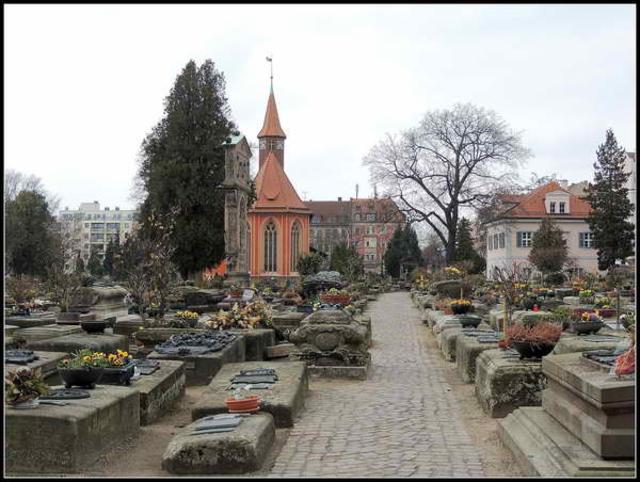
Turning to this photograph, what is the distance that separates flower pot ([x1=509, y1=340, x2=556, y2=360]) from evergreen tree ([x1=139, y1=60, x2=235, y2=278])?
120 ft

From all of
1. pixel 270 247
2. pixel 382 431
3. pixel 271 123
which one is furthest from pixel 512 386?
pixel 271 123

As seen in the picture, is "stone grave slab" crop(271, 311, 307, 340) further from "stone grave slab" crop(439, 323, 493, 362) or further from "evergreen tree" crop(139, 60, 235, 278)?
"evergreen tree" crop(139, 60, 235, 278)

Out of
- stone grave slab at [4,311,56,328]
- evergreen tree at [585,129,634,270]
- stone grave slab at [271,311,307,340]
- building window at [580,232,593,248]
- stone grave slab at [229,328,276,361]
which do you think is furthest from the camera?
building window at [580,232,593,248]

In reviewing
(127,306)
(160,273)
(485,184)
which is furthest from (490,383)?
(485,184)

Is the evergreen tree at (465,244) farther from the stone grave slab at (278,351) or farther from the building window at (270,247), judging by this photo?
the stone grave slab at (278,351)

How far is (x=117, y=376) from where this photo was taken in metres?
9.16

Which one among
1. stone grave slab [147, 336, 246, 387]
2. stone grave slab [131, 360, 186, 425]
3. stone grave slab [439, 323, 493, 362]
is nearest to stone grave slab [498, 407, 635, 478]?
stone grave slab [131, 360, 186, 425]

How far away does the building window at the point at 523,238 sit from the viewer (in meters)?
67.8

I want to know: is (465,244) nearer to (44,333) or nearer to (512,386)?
(44,333)

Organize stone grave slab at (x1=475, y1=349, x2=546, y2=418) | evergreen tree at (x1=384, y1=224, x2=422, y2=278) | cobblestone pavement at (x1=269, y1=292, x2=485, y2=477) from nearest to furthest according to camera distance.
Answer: cobblestone pavement at (x1=269, y1=292, x2=485, y2=477)
stone grave slab at (x1=475, y1=349, x2=546, y2=418)
evergreen tree at (x1=384, y1=224, x2=422, y2=278)

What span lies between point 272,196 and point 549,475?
6249 cm

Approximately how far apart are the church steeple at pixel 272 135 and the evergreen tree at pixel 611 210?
30459 mm

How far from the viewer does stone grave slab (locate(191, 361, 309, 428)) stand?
8.66m

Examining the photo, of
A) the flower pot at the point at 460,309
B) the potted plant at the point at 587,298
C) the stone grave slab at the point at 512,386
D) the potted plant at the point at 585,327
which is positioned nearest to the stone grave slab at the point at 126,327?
the flower pot at the point at 460,309
